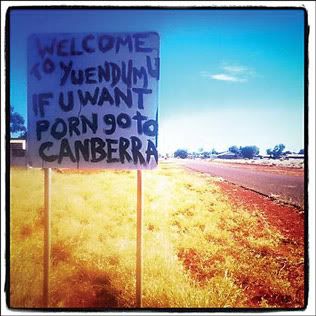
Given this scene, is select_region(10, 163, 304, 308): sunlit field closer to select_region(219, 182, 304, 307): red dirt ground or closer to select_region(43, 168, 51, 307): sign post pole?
select_region(219, 182, 304, 307): red dirt ground

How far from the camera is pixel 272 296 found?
3.12 meters

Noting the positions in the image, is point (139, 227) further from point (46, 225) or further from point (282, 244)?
point (282, 244)

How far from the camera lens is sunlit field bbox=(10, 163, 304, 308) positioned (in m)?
2.68

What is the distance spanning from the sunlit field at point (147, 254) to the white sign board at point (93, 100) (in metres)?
0.27

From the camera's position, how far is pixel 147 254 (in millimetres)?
4133

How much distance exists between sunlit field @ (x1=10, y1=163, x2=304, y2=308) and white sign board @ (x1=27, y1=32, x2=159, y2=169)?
0.90ft

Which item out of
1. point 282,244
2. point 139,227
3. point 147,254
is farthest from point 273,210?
point 139,227

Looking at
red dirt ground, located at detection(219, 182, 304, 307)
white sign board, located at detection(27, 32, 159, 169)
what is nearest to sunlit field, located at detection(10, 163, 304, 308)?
red dirt ground, located at detection(219, 182, 304, 307)

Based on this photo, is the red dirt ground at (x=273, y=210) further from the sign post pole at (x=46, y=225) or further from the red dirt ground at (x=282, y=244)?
the sign post pole at (x=46, y=225)

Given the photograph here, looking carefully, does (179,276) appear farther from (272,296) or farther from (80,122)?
(80,122)

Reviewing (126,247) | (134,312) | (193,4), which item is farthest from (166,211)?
(193,4)

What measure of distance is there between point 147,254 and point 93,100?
247 cm

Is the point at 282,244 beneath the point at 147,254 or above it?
beneath

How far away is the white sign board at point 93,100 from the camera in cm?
220
